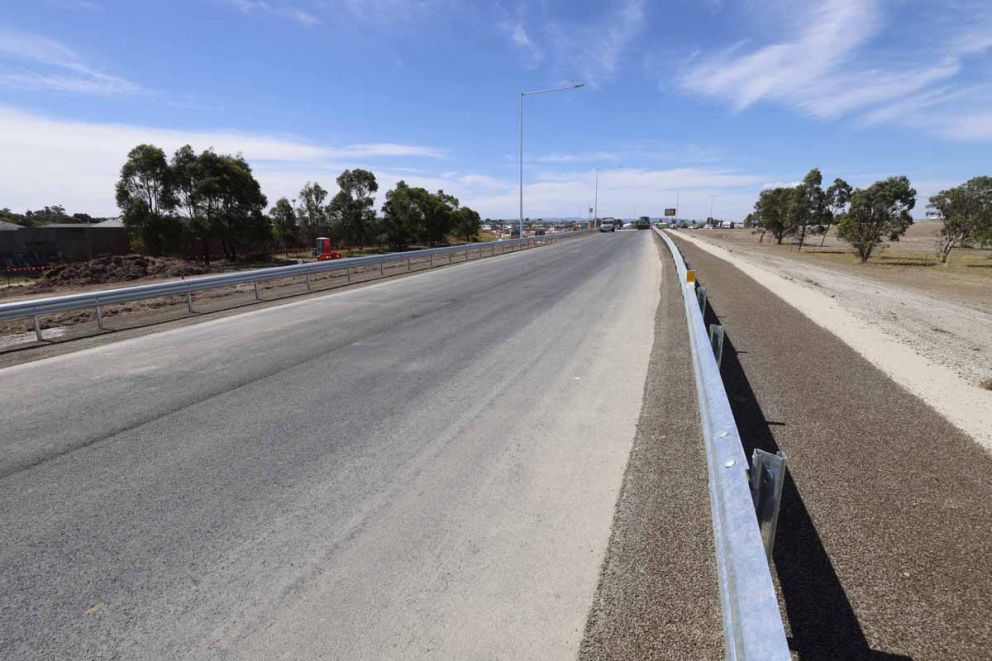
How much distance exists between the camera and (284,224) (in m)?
45.7

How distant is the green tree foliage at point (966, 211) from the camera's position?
31.1 m

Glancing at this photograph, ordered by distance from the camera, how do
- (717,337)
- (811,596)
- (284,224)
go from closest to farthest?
(811,596)
(717,337)
(284,224)

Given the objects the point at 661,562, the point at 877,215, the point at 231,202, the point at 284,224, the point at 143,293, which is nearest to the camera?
the point at 661,562

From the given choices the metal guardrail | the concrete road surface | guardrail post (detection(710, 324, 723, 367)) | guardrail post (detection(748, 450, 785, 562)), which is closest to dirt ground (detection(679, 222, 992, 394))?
guardrail post (detection(710, 324, 723, 367))

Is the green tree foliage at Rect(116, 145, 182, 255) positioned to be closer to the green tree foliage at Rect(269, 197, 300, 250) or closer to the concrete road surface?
the green tree foliage at Rect(269, 197, 300, 250)

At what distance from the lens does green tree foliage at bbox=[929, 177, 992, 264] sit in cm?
3106

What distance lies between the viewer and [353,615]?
251 centimetres

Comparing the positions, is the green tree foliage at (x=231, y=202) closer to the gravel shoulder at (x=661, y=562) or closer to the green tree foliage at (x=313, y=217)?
the green tree foliage at (x=313, y=217)

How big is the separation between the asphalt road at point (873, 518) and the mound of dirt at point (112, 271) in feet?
94.5

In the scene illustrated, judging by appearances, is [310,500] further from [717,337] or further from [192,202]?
[192,202]

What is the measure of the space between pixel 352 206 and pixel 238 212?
10992mm

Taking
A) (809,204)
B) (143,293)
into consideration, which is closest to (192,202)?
(143,293)

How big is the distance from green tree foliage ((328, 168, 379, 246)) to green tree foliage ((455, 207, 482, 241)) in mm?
20599

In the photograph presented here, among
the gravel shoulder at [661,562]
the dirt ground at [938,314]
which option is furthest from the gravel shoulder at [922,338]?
the gravel shoulder at [661,562]
